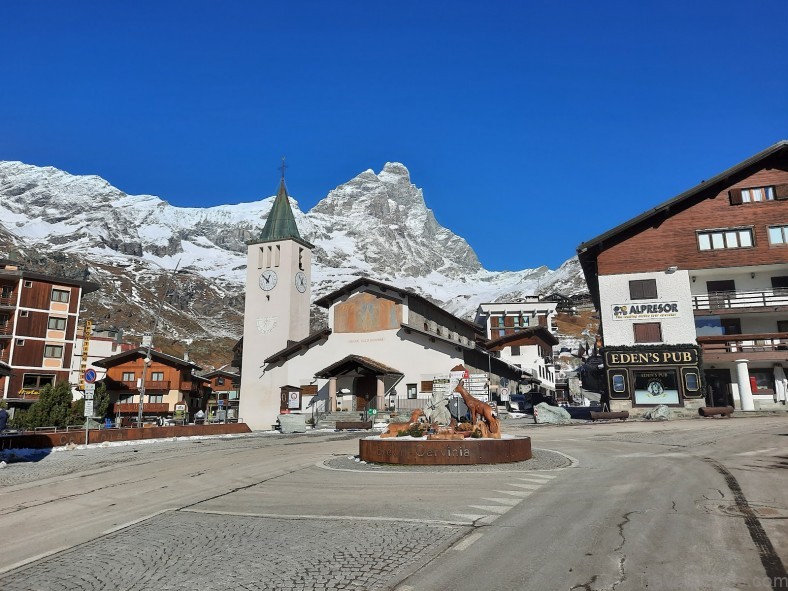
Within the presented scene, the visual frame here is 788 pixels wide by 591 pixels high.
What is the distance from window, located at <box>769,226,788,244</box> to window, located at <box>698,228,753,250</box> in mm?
1195

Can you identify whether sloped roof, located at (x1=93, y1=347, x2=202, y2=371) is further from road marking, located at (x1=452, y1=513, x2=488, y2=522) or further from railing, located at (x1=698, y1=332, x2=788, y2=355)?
road marking, located at (x1=452, y1=513, x2=488, y2=522)

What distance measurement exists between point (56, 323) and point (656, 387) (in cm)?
5875

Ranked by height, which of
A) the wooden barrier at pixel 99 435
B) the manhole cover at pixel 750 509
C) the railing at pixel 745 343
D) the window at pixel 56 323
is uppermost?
the window at pixel 56 323

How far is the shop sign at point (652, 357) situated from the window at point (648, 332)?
105 cm

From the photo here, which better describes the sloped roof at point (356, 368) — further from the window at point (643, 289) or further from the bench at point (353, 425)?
the window at point (643, 289)

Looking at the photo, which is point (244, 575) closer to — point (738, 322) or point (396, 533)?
point (396, 533)

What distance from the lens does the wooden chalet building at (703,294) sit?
37.1 meters

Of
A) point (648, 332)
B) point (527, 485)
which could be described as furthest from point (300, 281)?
point (527, 485)

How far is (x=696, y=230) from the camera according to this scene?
39.7 metres

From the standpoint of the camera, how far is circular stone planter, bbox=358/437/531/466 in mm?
14781

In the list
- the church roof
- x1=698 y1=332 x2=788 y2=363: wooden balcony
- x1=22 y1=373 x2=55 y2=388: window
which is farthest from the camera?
x1=22 y1=373 x2=55 y2=388: window

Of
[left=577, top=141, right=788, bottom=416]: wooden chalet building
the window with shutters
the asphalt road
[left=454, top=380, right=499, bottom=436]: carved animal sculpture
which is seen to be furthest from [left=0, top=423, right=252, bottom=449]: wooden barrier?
the window with shutters

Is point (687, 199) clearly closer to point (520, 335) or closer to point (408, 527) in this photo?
point (520, 335)

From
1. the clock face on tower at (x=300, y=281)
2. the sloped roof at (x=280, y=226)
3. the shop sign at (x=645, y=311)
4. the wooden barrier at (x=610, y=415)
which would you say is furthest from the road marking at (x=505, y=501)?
the sloped roof at (x=280, y=226)
